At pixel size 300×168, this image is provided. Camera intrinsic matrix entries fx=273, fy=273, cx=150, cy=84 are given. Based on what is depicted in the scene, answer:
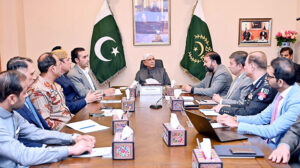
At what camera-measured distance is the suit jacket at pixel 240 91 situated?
2879mm

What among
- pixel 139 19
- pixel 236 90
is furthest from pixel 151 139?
pixel 139 19

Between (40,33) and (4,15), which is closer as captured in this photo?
(4,15)

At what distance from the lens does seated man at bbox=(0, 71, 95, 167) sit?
55.1 inches

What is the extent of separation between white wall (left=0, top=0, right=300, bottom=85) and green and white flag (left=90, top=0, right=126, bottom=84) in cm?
16

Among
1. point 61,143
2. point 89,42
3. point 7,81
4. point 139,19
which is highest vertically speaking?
point 139,19

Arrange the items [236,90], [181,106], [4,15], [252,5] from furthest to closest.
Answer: [252,5] < [4,15] < [236,90] < [181,106]

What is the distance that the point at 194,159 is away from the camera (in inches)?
50.9

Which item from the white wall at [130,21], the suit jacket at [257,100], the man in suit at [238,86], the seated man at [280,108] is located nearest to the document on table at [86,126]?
the seated man at [280,108]

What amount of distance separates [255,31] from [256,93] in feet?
10.5

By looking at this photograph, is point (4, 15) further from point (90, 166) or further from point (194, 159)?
point (194, 159)

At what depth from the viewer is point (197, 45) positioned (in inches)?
207

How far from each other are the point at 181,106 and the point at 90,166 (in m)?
1.38

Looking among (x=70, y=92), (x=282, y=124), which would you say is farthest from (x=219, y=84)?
(x=70, y=92)

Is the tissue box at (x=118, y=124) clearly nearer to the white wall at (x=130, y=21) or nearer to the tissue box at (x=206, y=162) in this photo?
the tissue box at (x=206, y=162)
